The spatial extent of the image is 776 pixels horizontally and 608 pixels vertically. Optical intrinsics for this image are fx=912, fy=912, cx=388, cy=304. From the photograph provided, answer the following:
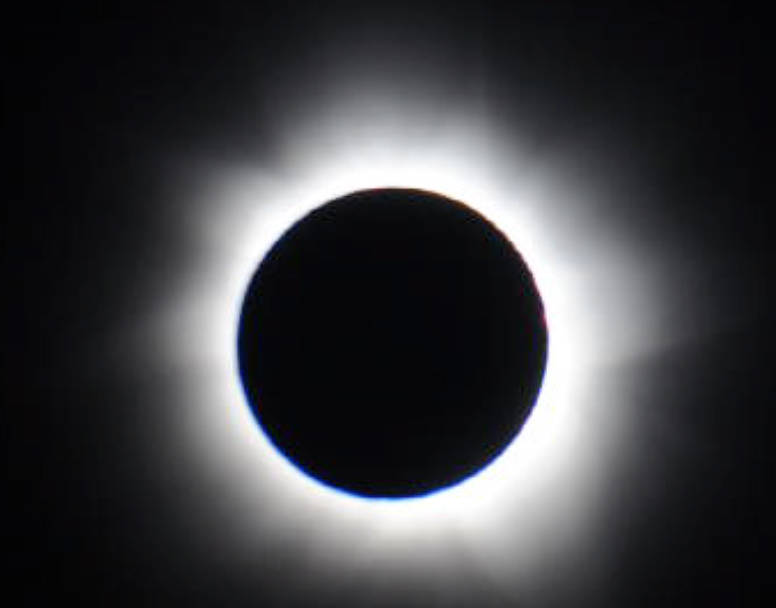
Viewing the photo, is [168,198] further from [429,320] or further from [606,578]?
[606,578]

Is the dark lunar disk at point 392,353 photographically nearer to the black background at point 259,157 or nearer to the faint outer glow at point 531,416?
the faint outer glow at point 531,416

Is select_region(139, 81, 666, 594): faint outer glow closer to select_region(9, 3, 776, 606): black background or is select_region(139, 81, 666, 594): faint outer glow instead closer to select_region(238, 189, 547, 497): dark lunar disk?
select_region(9, 3, 776, 606): black background

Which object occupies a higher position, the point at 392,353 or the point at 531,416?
the point at 531,416

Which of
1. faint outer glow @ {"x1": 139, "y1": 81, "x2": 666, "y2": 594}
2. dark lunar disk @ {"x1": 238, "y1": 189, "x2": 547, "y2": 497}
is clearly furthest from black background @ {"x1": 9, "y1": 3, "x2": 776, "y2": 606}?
dark lunar disk @ {"x1": 238, "y1": 189, "x2": 547, "y2": 497}

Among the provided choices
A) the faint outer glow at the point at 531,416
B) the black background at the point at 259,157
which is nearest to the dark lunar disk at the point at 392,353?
the faint outer glow at the point at 531,416

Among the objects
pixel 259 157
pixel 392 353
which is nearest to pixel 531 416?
pixel 392 353

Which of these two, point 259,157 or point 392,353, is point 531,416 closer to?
point 392,353
